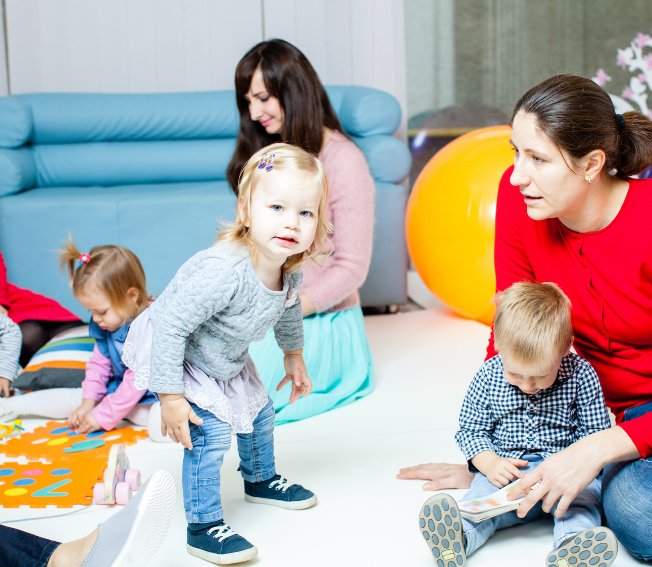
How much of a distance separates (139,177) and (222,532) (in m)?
1.99

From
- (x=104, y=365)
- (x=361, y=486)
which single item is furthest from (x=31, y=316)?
(x=361, y=486)

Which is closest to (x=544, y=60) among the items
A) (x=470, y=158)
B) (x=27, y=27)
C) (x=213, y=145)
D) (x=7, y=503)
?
(x=470, y=158)

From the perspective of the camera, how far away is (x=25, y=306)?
2.11m

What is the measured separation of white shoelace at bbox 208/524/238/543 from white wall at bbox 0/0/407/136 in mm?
2417

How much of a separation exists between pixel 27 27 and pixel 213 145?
111 cm

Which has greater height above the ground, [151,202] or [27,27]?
[27,27]

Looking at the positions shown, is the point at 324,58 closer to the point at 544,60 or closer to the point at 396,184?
the point at 396,184

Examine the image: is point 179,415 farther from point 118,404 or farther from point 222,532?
point 118,404

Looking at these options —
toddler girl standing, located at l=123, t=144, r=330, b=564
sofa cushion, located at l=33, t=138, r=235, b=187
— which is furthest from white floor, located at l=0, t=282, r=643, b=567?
sofa cushion, located at l=33, t=138, r=235, b=187

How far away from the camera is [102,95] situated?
287 cm

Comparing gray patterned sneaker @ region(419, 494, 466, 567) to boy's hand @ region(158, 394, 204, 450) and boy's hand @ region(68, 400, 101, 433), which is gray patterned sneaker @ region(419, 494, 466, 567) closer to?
boy's hand @ region(158, 394, 204, 450)

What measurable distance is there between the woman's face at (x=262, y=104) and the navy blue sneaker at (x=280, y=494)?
34.0 inches

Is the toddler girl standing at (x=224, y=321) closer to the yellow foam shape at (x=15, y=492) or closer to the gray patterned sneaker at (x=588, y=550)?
the yellow foam shape at (x=15, y=492)

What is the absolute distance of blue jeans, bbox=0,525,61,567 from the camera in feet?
3.21
